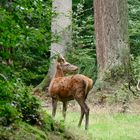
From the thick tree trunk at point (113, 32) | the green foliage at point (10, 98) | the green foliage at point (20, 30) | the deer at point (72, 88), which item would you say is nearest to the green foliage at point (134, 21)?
the thick tree trunk at point (113, 32)

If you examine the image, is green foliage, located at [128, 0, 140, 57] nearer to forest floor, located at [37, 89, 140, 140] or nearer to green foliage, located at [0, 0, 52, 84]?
forest floor, located at [37, 89, 140, 140]

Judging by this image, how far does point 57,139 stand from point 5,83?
2800 millimetres

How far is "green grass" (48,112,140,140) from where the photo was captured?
9.68 metres

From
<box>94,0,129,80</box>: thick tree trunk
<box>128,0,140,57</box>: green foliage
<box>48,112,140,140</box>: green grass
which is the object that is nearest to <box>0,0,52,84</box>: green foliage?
<box>48,112,140,140</box>: green grass

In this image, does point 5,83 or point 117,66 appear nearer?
point 5,83

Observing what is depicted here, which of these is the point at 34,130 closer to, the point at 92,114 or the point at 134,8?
the point at 92,114

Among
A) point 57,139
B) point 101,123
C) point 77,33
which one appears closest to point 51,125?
point 57,139

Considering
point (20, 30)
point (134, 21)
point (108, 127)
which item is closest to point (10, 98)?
point (20, 30)

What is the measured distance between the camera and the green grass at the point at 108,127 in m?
9.68

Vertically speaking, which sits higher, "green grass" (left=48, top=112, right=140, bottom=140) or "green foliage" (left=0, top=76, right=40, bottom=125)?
"green foliage" (left=0, top=76, right=40, bottom=125)

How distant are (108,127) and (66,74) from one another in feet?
10.5

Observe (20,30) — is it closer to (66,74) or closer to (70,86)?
(70,86)

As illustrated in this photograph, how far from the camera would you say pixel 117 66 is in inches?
700

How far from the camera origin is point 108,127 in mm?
11922
